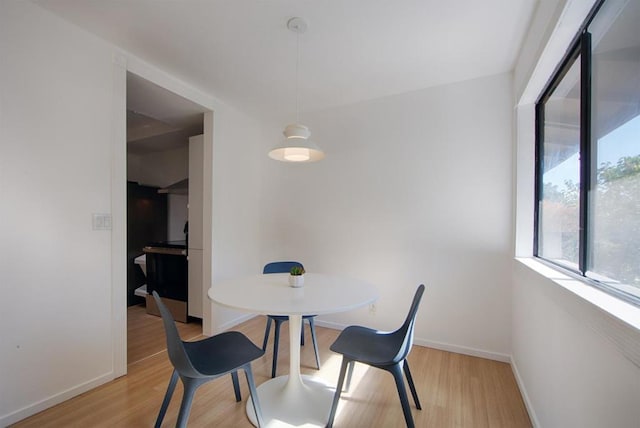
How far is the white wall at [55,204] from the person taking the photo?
158cm

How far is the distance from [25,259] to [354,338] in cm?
208

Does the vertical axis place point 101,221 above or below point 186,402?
above

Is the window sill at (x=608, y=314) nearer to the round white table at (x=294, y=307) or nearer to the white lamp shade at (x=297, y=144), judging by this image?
the round white table at (x=294, y=307)

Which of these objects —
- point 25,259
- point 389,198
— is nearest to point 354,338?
point 389,198

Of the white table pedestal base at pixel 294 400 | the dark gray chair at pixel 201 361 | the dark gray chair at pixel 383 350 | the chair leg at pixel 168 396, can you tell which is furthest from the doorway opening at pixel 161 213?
the dark gray chair at pixel 383 350

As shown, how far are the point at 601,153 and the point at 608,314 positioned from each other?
71 cm

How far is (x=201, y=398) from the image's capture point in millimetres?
1856

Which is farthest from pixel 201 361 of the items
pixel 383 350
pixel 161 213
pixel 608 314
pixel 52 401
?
pixel 161 213

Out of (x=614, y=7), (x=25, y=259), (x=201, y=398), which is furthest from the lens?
(x=201, y=398)

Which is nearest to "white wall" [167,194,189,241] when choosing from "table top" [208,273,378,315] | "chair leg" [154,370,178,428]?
"table top" [208,273,378,315]

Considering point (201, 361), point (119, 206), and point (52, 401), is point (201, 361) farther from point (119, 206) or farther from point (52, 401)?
point (119, 206)

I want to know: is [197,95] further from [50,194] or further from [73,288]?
[73,288]

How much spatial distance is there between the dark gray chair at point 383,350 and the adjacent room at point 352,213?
0.6 inches

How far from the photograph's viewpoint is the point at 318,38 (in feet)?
6.39
